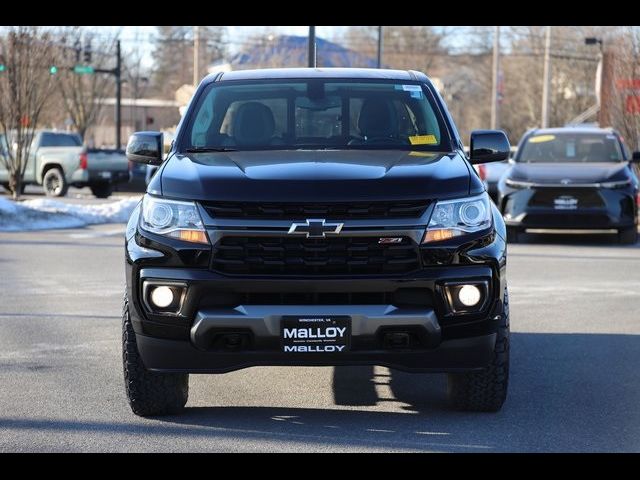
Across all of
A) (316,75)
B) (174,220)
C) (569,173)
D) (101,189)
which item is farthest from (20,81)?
(174,220)

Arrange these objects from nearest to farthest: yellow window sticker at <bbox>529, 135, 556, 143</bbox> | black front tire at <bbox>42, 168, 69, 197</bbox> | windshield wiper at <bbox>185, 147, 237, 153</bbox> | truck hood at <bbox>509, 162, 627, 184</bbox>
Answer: windshield wiper at <bbox>185, 147, 237, 153</bbox> < truck hood at <bbox>509, 162, 627, 184</bbox> < yellow window sticker at <bbox>529, 135, 556, 143</bbox> < black front tire at <bbox>42, 168, 69, 197</bbox>

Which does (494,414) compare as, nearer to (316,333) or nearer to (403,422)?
(403,422)

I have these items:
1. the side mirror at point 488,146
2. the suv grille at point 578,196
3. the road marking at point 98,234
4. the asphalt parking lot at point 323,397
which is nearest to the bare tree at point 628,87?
the suv grille at point 578,196

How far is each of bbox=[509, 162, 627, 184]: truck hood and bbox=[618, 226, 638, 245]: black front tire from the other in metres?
0.70

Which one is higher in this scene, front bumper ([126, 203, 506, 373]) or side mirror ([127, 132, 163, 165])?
side mirror ([127, 132, 163, 165])

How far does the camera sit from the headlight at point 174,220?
20.1 feet

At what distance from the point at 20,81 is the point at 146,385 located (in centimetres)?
2001

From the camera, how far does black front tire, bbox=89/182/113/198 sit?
3219 centimetres

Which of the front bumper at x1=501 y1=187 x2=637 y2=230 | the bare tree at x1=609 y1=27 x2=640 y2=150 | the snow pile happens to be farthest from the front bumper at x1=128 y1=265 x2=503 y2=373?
the bare tree at x1=609 y1=27 x2=640 y2=150

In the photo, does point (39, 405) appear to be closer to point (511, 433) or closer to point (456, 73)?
point (511, 433)

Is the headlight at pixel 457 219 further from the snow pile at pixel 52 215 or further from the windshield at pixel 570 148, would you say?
the snow pile at pixel 52 215

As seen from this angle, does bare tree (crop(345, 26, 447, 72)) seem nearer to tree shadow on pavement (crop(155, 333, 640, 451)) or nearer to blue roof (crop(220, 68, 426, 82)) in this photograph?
blue roof (crop(220, 68, 426, 82))

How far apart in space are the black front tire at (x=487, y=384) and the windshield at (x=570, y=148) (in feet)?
40.6

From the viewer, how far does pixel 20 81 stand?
25438mm
